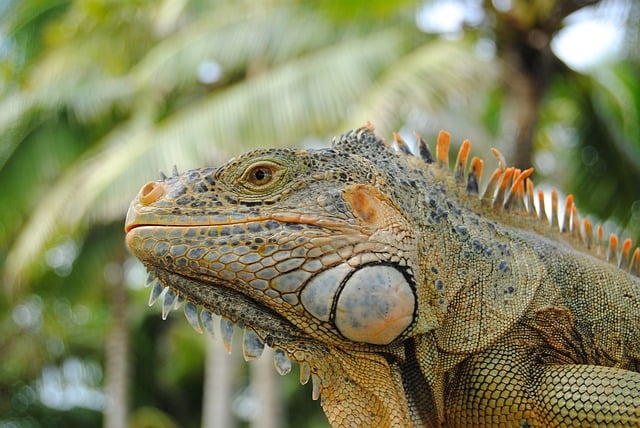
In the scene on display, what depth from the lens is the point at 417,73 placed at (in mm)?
9180

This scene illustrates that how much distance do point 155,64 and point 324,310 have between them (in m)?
9.60

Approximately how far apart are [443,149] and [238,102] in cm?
738

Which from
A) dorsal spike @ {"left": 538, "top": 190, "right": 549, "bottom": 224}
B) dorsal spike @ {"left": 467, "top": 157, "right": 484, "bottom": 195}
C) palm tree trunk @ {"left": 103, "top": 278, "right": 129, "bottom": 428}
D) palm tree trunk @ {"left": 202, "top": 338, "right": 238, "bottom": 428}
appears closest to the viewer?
dorsal spike @ {"left": 467, "top": 157, "right": 484, "bottom": 195}

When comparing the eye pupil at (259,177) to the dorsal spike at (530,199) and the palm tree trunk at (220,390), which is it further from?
the palm tree trunk at (220,390)

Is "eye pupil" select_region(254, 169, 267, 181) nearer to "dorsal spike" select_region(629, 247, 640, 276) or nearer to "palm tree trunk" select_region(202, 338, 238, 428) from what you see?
"dorsal spike" select_region(629, 247, 640, 276)

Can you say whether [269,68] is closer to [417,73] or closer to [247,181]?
[417,73]

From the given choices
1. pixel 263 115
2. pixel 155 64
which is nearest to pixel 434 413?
pixel 263 115

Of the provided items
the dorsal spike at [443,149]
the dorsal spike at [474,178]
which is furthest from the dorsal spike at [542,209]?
the dorsal spike at [443,149]

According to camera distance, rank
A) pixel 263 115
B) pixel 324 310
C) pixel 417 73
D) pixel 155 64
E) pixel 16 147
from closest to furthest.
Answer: pixel 324 310, pixel 417 73, pixel 263 115, pixel 155 64, pixel 16 147

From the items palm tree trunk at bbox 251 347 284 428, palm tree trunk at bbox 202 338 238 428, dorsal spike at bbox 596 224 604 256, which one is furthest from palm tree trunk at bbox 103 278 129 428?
dorsal spike at bbox 596 224 604 256

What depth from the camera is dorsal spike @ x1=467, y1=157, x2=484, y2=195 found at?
3.08 meters

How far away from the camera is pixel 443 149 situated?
10.4 feet

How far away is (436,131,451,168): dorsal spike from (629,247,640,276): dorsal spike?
3.15 ft

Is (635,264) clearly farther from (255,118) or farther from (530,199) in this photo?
(255,118)
